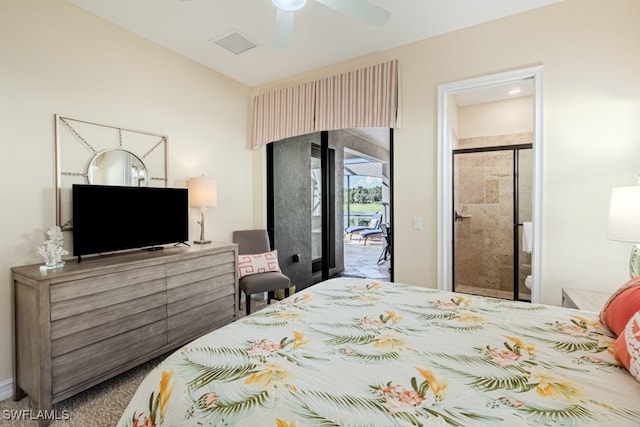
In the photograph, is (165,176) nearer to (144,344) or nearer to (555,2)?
(144,344)

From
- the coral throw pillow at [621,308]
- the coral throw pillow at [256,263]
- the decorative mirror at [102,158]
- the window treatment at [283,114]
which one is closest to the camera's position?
the coral throw pillow at [621,308]

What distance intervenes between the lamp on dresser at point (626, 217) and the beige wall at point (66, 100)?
3.36m

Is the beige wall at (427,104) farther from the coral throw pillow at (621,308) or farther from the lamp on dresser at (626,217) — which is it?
the coral throw pillow at (621,308)

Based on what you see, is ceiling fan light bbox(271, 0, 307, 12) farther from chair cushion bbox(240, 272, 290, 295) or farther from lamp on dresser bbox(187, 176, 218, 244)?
chair cushion bbox(240, 272, 290, 295)

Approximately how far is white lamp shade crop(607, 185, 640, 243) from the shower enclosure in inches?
77.3

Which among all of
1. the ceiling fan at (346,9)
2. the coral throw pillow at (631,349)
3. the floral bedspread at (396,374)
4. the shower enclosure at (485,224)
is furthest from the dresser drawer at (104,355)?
the shower enclosure at (485,224)

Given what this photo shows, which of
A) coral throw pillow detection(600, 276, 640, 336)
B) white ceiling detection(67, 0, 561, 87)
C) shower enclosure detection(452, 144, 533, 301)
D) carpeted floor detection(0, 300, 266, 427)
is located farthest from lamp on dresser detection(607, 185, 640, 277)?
carpeted floor detection(0, 300, 266, 427)

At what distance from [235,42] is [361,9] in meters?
1.63

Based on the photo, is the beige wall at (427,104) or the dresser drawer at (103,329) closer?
the dresser drawer at (103,329)

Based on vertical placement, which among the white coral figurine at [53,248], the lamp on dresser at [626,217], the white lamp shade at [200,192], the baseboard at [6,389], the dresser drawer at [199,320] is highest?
the white lamp shade at [200,192]

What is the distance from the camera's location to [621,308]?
1.32m

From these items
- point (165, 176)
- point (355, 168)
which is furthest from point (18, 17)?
→ point (355, 168)

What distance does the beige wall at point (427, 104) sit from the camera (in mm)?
2141

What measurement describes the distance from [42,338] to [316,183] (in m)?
2.88
